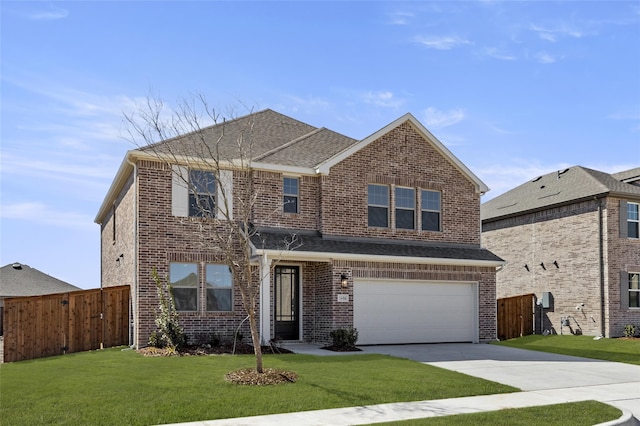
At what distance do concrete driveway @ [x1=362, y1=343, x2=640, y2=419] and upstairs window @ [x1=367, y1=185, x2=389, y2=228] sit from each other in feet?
13.4

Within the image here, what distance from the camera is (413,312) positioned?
2078cm

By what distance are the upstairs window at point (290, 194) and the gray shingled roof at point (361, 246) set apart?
76 centimetres

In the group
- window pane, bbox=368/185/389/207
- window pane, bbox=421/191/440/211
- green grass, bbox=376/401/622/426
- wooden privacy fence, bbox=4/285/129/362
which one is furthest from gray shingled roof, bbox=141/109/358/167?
green grass, bbox=376/401/622/426

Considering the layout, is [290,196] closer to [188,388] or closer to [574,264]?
[188,388]

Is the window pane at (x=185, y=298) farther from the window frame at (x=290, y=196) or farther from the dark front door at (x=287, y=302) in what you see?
the window frame at (x=290, y=196)

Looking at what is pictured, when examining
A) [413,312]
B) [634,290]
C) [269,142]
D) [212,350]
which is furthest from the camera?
[634,290]

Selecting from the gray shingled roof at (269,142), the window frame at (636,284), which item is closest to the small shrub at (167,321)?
the gray shingled roof at (269,142)

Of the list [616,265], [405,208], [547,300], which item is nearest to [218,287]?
[405,208]

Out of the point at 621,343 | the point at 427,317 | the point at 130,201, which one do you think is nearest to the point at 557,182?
the point at 621,343

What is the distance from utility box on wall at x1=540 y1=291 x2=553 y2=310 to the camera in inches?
1017

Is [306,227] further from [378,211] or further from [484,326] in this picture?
[484,326]

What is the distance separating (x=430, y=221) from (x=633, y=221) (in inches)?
353

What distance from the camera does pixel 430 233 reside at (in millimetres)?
21797

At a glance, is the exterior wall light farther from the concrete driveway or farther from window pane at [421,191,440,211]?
window pane at [421,191,440,211]
